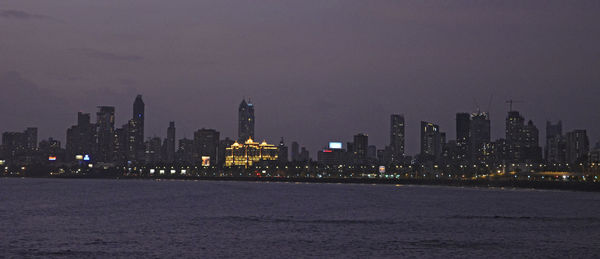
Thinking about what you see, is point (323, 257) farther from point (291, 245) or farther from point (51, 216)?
point (51, 216)

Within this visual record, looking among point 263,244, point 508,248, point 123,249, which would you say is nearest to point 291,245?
point 263,244

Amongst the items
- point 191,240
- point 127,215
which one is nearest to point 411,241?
point 191,240

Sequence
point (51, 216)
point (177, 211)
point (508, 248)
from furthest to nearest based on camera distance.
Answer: point (177, 211) < point (51, 216) < point (508, 248)

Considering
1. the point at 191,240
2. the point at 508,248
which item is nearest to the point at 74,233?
the point at 191,240

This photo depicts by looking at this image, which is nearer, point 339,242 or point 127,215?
point 339,242

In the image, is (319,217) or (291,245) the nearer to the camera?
(291,245)

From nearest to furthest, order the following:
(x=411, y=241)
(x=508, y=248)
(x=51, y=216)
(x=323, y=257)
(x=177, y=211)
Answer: (x=323, y=257), (x=508, y=248), (x=411, y=241), (x=51, y=216), (x=177, y=211)

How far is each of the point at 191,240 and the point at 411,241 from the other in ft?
66.9

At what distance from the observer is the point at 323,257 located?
57281mm

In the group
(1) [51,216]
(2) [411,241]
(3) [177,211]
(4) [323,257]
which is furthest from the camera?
(3) [177,211]

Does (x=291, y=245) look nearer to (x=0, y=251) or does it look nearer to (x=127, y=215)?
(x=0, y=251)

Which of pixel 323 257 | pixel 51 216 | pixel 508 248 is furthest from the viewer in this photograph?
pixel 51 216

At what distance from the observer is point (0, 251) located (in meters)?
58.2

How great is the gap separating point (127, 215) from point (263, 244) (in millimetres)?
40061
